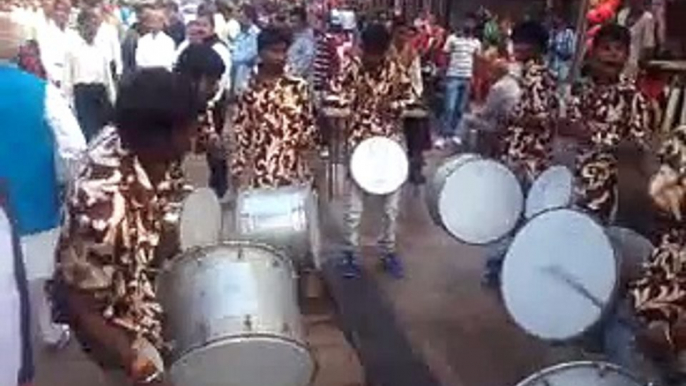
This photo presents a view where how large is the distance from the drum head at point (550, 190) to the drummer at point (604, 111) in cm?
21

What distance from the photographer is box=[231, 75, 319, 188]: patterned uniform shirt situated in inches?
288

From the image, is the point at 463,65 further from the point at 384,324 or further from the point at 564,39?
the point at 384,324

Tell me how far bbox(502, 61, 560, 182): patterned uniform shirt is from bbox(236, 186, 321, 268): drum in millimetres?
1724

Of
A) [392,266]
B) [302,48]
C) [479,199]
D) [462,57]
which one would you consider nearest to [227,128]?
[392,266]

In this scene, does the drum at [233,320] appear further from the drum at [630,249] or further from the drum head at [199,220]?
the drum at [630,249]

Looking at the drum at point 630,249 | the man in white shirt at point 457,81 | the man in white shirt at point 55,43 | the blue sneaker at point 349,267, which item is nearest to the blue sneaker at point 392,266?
the blue sneaker at point 349,267

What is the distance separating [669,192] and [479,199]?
333 cm

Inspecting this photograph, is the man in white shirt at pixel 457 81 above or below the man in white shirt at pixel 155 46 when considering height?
below

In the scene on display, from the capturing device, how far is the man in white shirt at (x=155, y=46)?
38.9 ft

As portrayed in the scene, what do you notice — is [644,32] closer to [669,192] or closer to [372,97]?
[372,97]

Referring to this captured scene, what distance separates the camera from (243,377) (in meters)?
4.17

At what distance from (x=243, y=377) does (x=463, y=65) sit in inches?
472

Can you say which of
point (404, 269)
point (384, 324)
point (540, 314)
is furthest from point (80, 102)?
A: point (540, 314)

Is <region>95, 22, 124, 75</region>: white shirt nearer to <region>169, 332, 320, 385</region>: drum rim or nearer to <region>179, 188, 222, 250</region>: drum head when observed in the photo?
<region>179, 188, 222, 250</region>: drum head
